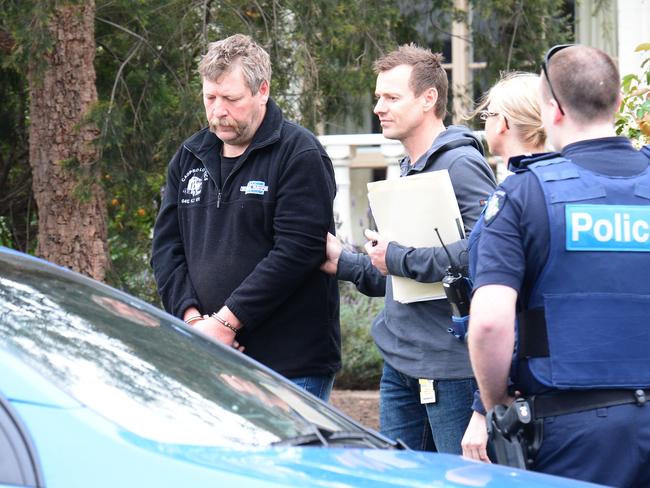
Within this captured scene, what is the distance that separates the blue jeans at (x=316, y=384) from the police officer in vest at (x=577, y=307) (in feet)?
4.10

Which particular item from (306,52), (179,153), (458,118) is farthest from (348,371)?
(179,153)

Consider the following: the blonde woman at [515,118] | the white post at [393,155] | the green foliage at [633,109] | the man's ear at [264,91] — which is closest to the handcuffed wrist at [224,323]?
the man's ear at [264,91]

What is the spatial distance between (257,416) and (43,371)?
0.54m

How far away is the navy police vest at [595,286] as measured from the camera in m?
2.80

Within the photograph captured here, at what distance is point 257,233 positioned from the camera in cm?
406

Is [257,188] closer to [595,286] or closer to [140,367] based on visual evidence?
[595,286]

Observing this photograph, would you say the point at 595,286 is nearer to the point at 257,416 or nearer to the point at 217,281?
the point at 257,416

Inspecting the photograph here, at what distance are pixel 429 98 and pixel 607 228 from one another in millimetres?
1354

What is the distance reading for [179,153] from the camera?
4293mm

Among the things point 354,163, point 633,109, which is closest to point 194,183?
point 633,109

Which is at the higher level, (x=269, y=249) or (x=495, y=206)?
(x=495, y=206)

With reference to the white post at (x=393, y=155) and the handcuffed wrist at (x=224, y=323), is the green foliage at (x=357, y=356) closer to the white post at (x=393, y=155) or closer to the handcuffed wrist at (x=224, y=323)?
the white post at (x=393, y=155)

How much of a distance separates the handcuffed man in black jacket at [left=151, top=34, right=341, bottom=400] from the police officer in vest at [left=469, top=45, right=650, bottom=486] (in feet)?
4.02

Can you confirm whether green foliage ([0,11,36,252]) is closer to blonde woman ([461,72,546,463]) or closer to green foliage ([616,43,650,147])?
green foliage ([616,43,650,147])
